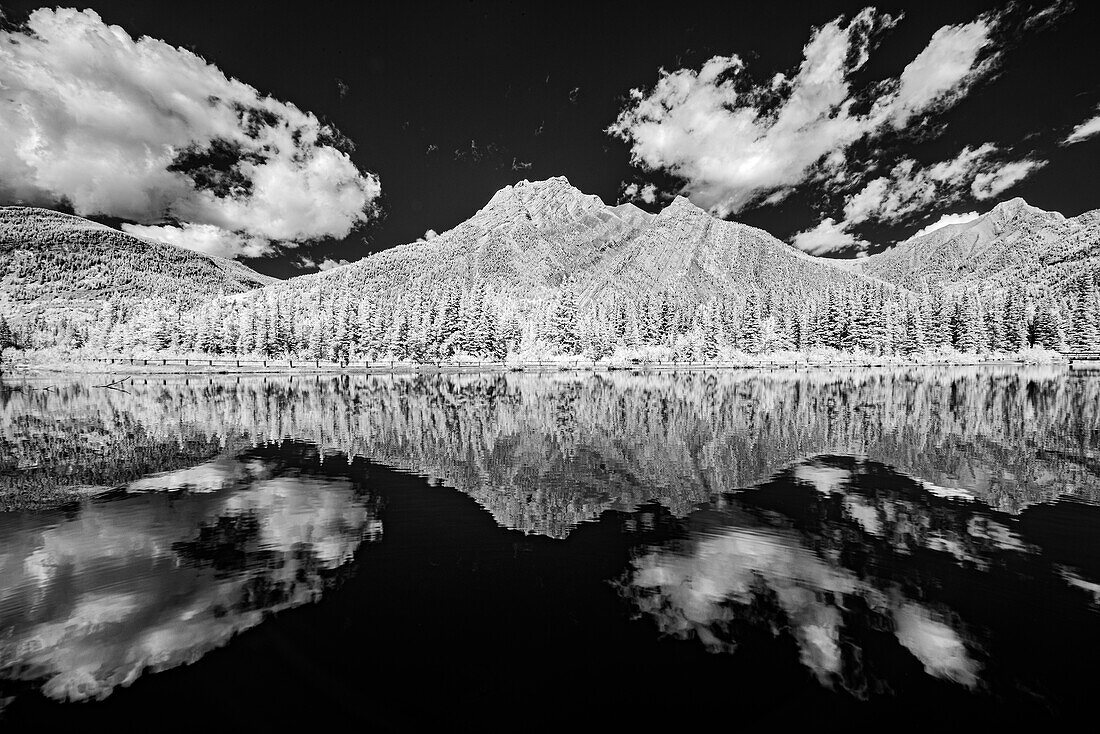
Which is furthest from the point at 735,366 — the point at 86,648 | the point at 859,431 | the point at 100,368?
the point at 100,368

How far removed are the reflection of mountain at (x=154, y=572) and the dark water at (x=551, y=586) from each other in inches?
2.2

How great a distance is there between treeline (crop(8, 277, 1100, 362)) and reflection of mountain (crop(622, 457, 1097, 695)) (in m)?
92.4

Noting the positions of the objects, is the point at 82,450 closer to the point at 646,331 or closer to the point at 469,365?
the point at 469,365

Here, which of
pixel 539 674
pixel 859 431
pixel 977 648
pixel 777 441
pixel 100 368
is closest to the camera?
pixel 539 674

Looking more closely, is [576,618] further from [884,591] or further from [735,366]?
[735,366]

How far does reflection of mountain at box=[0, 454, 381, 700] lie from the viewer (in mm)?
6980

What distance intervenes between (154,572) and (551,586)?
25.4 feet

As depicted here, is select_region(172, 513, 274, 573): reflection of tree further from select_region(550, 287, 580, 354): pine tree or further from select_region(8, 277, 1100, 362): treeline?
select_region(550, 287, 580, 354): pine tree

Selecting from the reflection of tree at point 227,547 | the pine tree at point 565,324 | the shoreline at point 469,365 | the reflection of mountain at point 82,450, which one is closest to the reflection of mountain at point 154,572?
the reflection of tree at point 227,547

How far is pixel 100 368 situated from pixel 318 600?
4085 inches

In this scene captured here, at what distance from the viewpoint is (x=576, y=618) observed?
26.0 ft

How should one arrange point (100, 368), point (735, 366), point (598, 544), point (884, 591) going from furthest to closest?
point (735, 366) < point (100, 368) < point (598, 544) < point (884, 591)

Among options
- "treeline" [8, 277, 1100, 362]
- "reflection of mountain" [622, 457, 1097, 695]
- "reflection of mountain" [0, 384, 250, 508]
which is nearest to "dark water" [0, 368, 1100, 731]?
"reflection of mountain" [622, 457, 1097, 695]

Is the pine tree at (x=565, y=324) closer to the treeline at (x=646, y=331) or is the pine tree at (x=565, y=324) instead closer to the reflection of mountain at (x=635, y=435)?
the treeline at (x=646, y=331)
